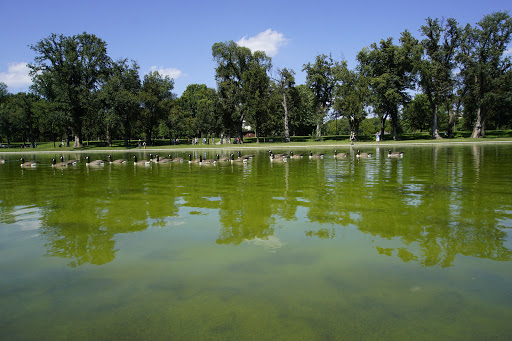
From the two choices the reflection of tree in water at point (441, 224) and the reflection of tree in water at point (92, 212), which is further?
the reflection of tree in water at point (92, 212)

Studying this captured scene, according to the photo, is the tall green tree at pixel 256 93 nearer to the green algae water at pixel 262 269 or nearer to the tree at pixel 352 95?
the tree at pixel 352 95

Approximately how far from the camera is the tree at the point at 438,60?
61375 millimetres

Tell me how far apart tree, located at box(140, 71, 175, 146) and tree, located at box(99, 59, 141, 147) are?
197cm

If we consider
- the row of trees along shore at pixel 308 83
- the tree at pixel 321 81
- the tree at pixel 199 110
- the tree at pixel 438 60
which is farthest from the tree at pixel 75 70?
the tree at pixel 438 60

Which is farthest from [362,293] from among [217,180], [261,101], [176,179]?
[261,101]

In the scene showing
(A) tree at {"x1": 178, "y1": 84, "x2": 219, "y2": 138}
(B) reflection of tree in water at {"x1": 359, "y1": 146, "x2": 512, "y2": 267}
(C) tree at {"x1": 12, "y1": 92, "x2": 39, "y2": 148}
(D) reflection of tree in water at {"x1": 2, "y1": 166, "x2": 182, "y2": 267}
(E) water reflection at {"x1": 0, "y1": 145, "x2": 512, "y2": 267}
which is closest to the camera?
(B) reflection of tree in water at {"x1": 359, "y1": 146, "x2": 512, "y2": 267}

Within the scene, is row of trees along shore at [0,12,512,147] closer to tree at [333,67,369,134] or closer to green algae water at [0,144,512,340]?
tree at [333,67,369,134]

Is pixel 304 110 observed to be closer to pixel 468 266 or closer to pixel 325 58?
pixel 325 58

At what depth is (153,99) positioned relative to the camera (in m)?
70.6

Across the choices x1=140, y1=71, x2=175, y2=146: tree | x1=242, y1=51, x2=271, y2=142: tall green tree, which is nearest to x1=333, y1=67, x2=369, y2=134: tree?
x1=242, y1=51, x2=271, y2=142: tall green tree

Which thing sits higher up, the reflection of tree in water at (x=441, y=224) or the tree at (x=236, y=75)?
the tree at (x=236, y=75)

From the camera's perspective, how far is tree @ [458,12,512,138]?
59.8m

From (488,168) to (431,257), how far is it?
16253 mm

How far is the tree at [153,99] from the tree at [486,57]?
192 feet
